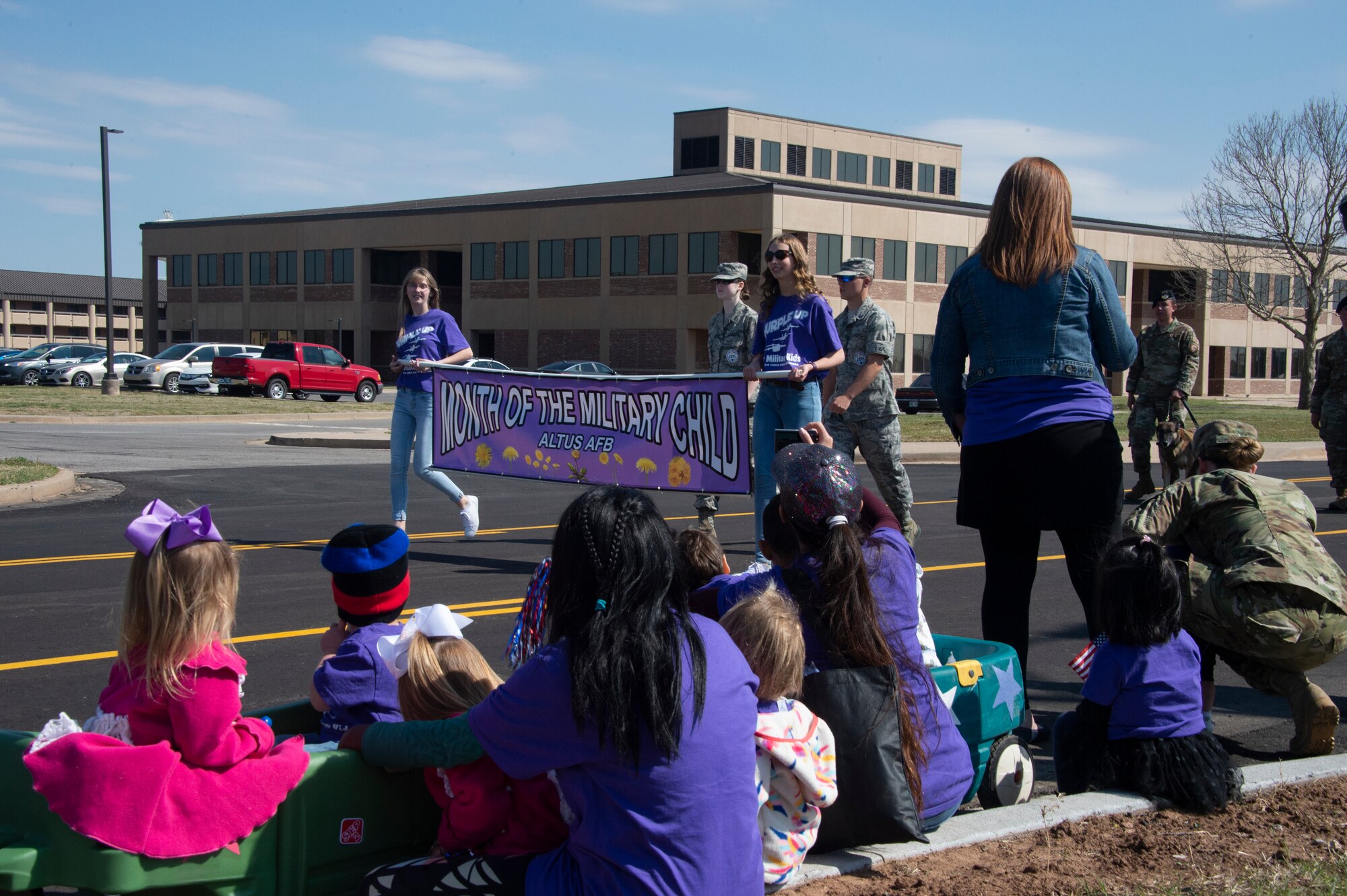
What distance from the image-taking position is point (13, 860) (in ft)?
8.29

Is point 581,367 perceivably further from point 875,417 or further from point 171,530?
point 171,530

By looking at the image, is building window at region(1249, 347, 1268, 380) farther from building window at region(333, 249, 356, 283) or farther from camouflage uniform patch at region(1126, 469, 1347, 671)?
camouflage uniform patch at region(1126, 469, 1347, 671)

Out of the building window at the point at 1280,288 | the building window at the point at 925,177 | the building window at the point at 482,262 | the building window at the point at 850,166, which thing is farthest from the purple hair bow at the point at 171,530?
the building window at the point at 925,177

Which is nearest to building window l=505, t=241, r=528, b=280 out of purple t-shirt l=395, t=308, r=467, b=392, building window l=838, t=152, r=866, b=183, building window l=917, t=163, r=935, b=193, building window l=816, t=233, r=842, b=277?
building window l=816, t=233, r=842, b=277

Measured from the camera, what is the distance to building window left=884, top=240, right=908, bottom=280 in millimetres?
60281

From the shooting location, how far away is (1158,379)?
12812 millimetres

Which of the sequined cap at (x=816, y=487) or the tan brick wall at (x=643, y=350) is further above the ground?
the tan brick wall at (x=643, y=350)

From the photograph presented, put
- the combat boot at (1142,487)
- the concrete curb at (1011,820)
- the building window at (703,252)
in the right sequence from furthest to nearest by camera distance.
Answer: the building window at (703,252) → the combat boot at (1142,487) → the concrete curb at (1011,820)

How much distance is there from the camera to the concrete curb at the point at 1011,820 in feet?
10.5

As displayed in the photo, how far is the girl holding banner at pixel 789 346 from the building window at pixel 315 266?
66119mm

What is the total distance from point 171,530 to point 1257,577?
3788 millimetres

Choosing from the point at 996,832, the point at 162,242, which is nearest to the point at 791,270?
the point at 996,832

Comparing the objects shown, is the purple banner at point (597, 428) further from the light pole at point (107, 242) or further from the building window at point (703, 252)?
the building window at point (703, 252)

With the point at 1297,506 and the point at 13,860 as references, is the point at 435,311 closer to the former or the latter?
the point at 1297,506
